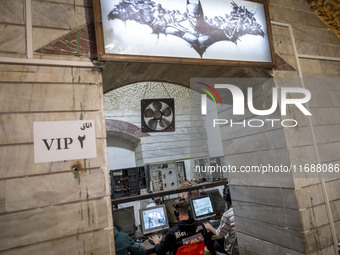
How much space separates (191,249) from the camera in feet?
10.4

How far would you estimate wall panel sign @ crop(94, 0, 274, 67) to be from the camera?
5.17ft

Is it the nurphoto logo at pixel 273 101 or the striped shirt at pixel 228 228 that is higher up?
the nurphoto logo at pixel 273 101

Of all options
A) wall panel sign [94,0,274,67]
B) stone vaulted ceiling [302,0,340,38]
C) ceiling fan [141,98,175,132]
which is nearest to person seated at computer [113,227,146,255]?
ceiling fan [141,98,175,132]

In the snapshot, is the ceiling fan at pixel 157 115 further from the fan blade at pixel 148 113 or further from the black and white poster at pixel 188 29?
the black and white poster at pixel 188 29

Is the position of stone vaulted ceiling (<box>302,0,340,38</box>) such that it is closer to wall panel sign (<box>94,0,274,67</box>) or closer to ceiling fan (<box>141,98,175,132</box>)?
wall panel sign (<box>94,0,274,67</box>)

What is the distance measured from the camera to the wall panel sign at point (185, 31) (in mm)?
1575

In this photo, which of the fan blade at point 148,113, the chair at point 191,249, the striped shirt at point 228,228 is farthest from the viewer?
the fan blade at point 148,113

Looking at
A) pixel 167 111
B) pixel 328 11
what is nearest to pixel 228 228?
pixel 167 111

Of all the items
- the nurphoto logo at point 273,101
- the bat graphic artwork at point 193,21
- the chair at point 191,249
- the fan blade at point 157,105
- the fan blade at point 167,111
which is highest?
the bat graphic artwork at point 193,21

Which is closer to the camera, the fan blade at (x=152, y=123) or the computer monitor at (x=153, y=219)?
the fan blade at (x=152, y=123)

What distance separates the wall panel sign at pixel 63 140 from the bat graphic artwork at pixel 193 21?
750 mm

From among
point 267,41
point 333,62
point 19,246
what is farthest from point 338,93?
point 19,246

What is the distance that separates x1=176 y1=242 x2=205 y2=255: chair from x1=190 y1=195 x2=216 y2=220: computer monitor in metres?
1.53

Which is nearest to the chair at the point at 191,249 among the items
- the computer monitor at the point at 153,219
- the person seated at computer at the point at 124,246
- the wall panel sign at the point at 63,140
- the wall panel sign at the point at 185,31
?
the person seated at computer at the point at 124,246
